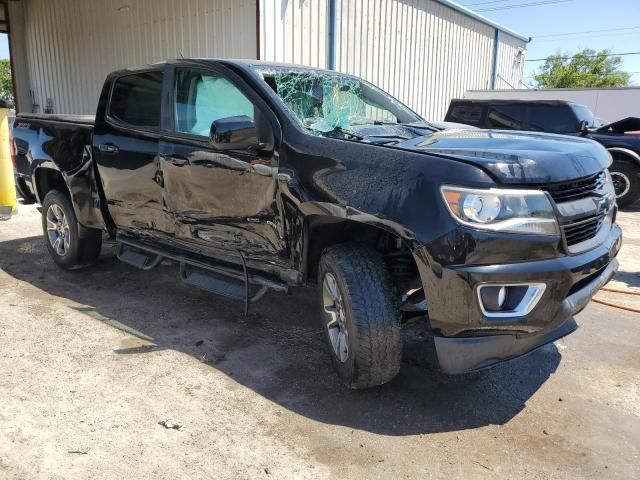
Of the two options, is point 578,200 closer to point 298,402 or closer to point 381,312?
point 381,312

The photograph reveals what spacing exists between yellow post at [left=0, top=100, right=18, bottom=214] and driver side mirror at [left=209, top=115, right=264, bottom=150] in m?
6.18

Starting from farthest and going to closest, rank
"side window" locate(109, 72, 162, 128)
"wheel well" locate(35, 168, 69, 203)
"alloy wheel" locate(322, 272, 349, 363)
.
Answer: "wheel well" locate(35, 168, 69, 203) < "side window" locate(109, 72, 162, 128) < "alloy wheel" locate(322, 272, 349, 363)

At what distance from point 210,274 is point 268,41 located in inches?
237

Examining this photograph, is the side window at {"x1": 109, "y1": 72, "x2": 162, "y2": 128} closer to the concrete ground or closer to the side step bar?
the side step bar

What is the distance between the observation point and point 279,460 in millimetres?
2512

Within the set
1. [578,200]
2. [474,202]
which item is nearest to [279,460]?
[474,202]

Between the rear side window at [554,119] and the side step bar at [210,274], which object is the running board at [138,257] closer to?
the side step bar at [210,274]

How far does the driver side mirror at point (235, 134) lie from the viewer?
3.18 metres

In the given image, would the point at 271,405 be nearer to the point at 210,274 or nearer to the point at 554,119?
the point at 210,274

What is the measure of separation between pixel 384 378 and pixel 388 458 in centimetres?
48

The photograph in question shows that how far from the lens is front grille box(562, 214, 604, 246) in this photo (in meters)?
2.61

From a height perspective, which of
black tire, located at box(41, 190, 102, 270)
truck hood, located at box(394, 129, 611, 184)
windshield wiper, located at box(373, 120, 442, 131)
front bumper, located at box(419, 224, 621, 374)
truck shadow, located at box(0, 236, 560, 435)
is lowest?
truck shadow, located at box(0, 236, 560, 435)

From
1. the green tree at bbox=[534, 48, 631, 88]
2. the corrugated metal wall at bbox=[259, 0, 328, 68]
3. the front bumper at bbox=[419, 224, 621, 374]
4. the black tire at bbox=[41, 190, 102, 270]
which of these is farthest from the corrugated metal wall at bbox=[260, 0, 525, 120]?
the green tree at bbox=[534, 48, 631, 88]

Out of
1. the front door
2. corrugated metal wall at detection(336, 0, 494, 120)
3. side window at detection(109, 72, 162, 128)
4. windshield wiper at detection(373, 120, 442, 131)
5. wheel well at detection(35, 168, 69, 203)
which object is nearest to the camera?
the front door
